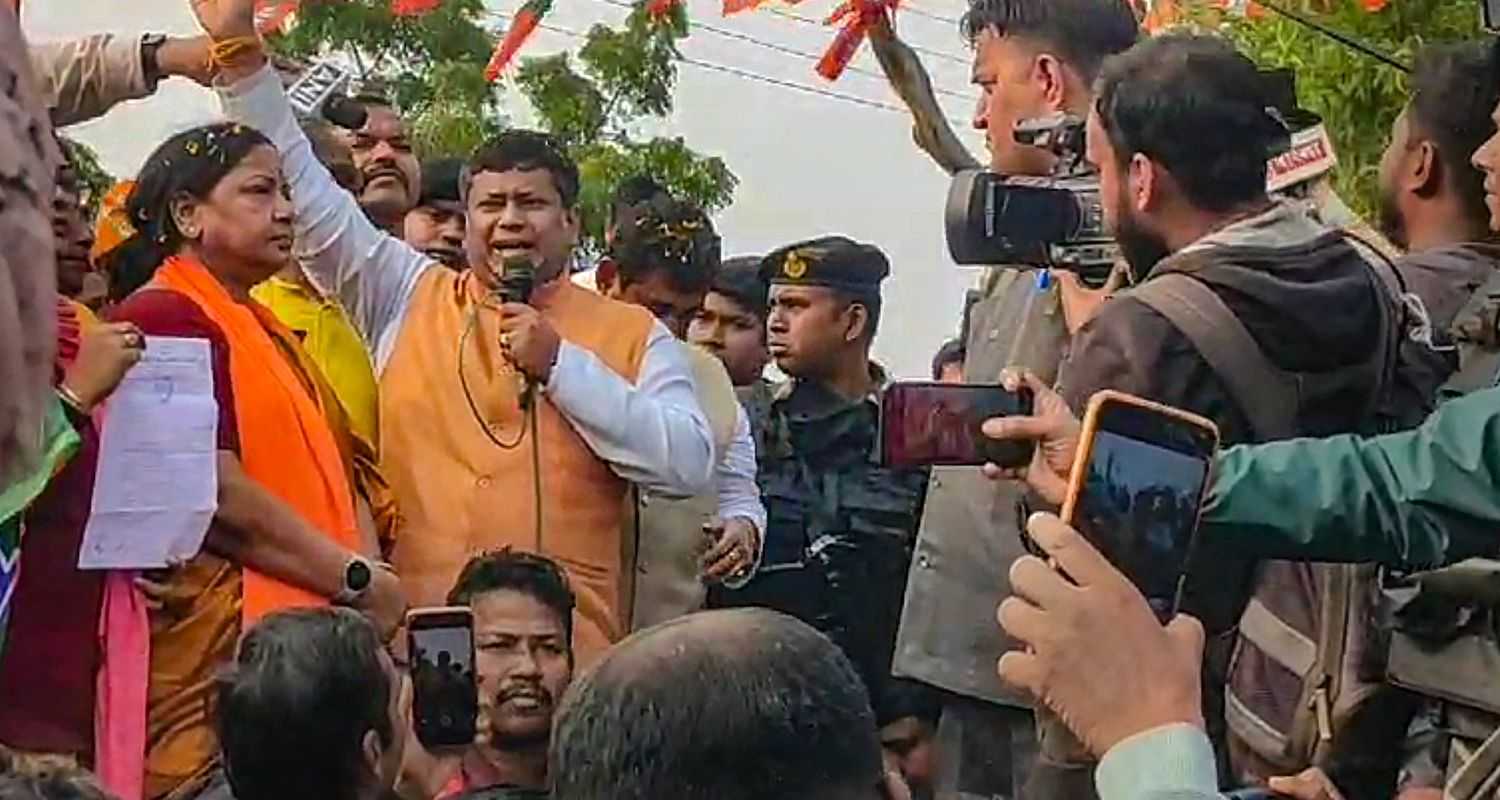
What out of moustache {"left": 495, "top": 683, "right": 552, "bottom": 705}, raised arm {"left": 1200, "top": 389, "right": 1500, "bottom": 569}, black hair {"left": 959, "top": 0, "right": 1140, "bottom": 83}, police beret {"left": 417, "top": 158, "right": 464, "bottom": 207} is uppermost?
black hair {"left": 959, "top": 0, "right": 1140, "bottom": 83}

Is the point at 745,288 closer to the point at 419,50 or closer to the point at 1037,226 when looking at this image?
the point at 1037,226

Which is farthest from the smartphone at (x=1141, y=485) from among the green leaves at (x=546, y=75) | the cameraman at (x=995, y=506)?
the green leaves at (x=546, y=75)

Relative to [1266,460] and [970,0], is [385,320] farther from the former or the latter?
[1266,460]

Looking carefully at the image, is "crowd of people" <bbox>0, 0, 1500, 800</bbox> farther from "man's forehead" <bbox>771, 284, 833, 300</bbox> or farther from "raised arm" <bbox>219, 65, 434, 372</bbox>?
"man's forehead" <bbox>771, 284, 833, 300</bbox>

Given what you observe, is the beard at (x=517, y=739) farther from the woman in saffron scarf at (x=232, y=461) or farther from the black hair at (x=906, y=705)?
the black hair at (x=906, y=705)

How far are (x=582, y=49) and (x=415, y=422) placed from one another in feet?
38.2

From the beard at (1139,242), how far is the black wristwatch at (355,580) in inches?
52.5

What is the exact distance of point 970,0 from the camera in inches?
169

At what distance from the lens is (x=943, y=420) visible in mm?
2969

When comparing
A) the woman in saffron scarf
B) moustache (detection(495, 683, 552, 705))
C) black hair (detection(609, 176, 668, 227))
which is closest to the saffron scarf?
the woman in saffron scarf

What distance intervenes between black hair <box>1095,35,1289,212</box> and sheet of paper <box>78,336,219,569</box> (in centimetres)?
144

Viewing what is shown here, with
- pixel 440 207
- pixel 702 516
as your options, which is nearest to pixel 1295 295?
pixel 702 516

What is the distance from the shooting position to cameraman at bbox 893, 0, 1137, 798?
3.99 metres

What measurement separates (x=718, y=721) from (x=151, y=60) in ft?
8.11
